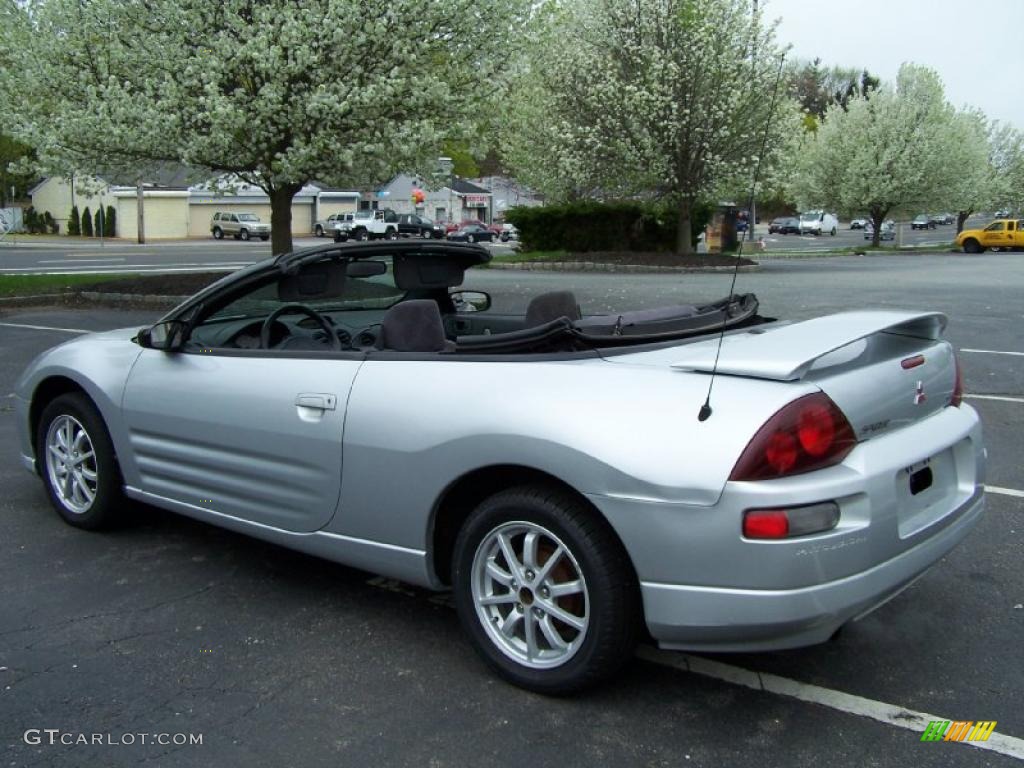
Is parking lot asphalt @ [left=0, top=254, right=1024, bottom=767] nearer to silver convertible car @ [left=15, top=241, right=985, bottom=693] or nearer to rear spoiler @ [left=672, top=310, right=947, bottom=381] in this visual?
silver convertible car @ [left=15, top=241, right=985, bottom=693]

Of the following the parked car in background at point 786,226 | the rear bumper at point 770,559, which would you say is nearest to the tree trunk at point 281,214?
the rear bumper at point 770,559

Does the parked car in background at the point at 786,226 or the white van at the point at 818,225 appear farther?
the parked car in background at the point at 786,226

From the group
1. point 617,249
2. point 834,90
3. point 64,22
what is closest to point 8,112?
point 64,22

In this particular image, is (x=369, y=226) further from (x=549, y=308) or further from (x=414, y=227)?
(x=549, y=308)

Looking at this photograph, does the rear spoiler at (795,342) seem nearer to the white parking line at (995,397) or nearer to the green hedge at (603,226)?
the white parking line at (995,397)

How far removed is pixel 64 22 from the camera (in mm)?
15031

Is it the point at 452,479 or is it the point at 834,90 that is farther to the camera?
the point at 834,90

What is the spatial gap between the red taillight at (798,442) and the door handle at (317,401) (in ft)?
5.26

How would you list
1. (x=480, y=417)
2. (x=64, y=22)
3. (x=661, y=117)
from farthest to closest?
(x=661, y=117)
(x=64, y=22)
(x=480, y=417)

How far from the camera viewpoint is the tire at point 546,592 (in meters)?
2.96

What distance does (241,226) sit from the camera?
55.4 meters

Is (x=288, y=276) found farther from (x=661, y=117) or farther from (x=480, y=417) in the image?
(x=661, y=117)

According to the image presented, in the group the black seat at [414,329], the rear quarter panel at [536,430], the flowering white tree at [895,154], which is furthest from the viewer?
the flowering white tree at [895,154]

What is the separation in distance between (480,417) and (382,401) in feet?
1.55
